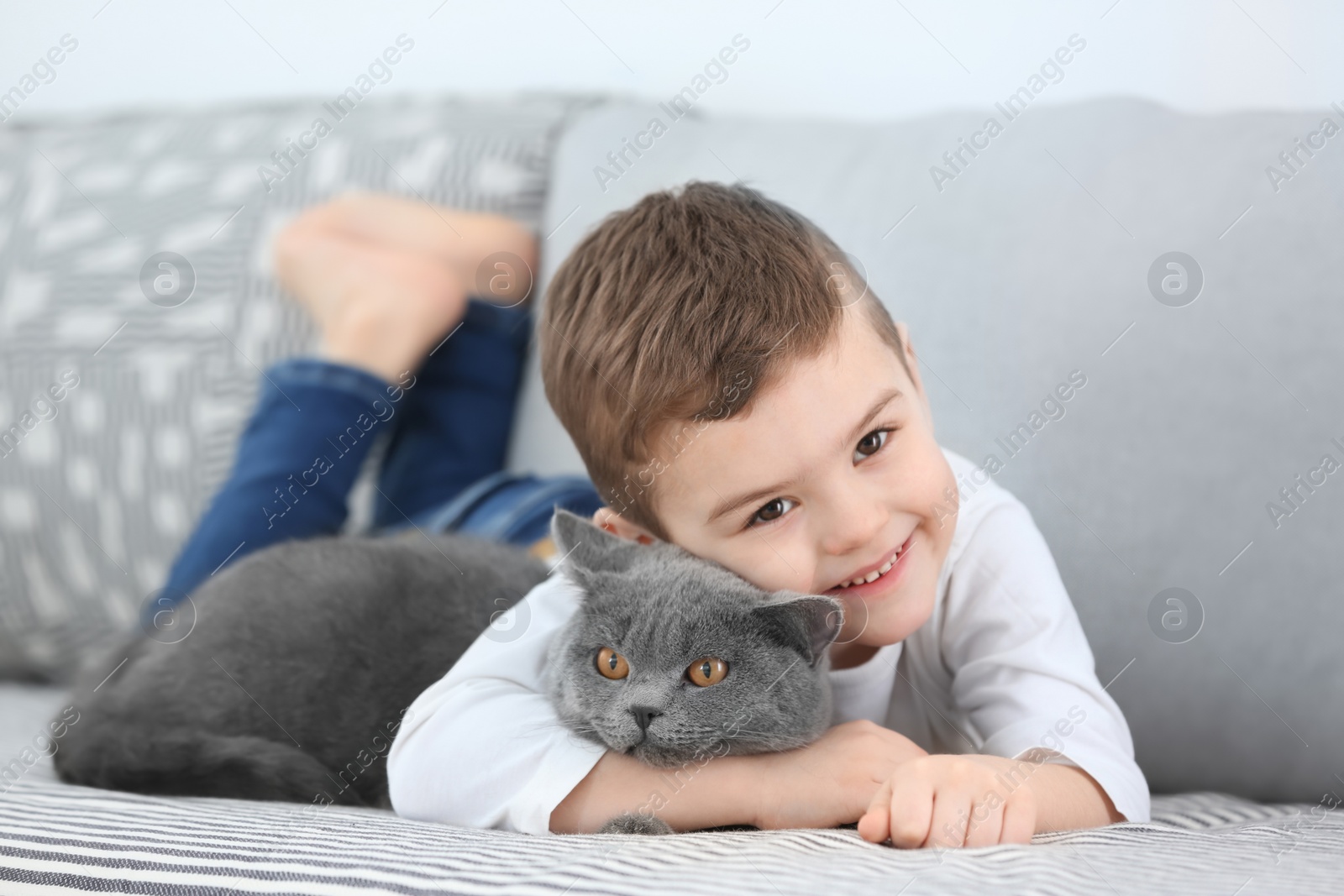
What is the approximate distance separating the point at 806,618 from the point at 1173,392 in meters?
0.51

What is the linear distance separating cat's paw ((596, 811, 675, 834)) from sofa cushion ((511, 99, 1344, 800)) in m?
0.45

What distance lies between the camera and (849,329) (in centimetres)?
87

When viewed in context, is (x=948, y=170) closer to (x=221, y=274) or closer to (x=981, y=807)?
(x=981, y=807)

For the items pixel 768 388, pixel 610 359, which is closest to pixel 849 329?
pixel 768 388

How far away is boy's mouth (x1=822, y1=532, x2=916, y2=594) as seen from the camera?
88 centimetres

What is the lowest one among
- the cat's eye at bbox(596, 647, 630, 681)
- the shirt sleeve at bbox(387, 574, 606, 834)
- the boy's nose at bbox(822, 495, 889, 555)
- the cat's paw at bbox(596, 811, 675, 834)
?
the shirt sleeve at bbox(387, 574, 606, 834)

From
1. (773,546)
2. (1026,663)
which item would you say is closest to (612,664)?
(773,546)

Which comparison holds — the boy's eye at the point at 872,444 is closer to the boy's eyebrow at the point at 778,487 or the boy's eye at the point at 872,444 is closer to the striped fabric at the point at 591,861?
the boy's eyebrow at the point at 778,487

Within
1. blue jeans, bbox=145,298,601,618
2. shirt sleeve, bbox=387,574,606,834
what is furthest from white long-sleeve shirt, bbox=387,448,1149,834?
blue jeans, bbox=145,298,601,618

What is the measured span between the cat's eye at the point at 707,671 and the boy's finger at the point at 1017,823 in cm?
23

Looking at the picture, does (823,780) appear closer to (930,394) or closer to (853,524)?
(853,524)

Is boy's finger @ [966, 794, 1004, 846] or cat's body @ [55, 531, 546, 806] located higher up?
boy's finger @ [966, 794, 1004, 846]

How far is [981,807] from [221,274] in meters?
1.43

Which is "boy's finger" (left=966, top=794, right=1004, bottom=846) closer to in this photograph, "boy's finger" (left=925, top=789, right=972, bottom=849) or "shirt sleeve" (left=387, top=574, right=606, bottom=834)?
"boy's finger" (left=925, top=789, right=972, bottom=849)
